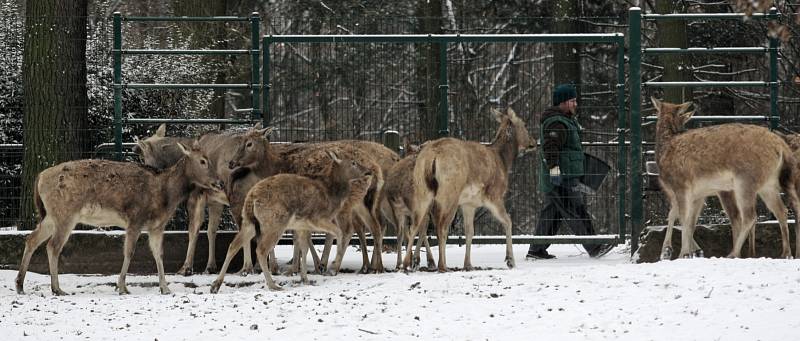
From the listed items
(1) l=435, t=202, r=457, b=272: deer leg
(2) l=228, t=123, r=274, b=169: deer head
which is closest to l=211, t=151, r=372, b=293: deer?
(1) l=435, t=202, r=457, b=272: deer leg

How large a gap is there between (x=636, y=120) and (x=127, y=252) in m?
6.41

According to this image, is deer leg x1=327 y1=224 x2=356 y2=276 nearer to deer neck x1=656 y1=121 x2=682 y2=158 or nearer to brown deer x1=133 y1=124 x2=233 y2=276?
brown deer x1=133 y1=124 x2=233 y2=276

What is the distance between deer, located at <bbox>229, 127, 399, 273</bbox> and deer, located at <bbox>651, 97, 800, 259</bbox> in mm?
3152

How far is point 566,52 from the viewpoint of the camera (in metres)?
21.0

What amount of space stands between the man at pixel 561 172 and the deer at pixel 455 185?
1498 millimetres

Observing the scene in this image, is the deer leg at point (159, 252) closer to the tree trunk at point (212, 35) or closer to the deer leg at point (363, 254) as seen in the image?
the deer leg at point (363, 254)

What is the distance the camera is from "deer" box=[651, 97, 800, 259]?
42.3 ft

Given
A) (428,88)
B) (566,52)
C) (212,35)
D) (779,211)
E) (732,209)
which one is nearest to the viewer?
(779,211)

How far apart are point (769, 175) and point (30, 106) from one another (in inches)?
359

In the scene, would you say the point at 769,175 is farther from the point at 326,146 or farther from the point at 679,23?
the point at 679,23

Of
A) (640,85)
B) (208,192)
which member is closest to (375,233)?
(208,192)

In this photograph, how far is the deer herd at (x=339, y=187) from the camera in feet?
42.3

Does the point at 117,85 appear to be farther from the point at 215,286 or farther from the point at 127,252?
the point at 215,286

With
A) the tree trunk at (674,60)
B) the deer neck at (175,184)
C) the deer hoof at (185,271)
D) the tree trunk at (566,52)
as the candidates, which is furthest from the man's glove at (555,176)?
the deer neck at (175,184)
